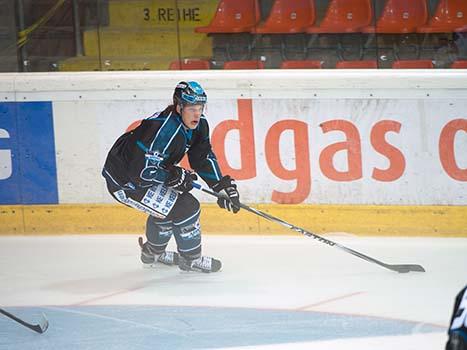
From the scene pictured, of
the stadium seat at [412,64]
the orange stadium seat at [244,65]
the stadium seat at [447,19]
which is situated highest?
the stadium seat at [447,19]

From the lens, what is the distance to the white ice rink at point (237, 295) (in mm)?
4527

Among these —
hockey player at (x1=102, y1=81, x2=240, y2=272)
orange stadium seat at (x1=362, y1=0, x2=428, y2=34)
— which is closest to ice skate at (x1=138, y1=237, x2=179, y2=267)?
hockey player at (x1=102, y1=81, x2=240, y2=272)

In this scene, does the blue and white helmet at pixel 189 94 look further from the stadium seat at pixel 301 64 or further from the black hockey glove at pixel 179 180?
the stadium seat at pixel 301 64

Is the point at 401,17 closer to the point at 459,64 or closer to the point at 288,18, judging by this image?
the point at 459,64

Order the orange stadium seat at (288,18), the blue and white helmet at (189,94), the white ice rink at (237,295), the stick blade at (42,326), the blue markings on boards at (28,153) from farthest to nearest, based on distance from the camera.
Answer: the orange stadium seat at (288,18) < the blue markings on boards at (28,153) < the blue and white helmet at (189,94) < the stick blade at (42,326) < the white ice rink at (237,295)

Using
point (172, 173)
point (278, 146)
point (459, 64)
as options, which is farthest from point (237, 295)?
point (459, 64)

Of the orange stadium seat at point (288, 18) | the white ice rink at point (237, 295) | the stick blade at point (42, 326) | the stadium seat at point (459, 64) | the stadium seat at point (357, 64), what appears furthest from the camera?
the orange stadium seat at point (288, 18)

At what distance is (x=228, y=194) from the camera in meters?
5.73

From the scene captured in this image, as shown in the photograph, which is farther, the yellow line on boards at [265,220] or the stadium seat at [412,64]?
the stadium seat at [412,64]

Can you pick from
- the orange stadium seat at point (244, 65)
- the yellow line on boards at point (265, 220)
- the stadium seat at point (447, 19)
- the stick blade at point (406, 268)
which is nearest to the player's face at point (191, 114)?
the stick blade at point (406, 268)

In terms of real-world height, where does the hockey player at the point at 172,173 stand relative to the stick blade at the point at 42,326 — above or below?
above

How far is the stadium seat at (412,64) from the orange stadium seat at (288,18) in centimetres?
72

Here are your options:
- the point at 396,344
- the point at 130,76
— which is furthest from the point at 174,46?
the point at 396,344

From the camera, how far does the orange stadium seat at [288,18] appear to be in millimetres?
7238
